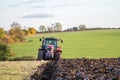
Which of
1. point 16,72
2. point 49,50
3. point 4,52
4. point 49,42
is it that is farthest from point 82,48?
point 16,72

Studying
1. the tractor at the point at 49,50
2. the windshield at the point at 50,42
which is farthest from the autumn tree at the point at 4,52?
the windshield at the point at 50,42

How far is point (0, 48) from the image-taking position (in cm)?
3359

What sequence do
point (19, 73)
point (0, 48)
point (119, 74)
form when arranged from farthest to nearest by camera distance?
point (0, 48) < point (19, 73) < point (119, 74)

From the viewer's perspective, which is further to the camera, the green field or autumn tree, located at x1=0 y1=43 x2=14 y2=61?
the green field

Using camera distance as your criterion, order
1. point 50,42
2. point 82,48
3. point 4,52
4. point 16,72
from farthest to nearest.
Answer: point 82,48
point 4,52
point 50,42
point 16,72

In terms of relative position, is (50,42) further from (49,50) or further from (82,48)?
(82,48)

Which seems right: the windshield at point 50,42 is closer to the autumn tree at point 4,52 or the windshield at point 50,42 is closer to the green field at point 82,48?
the autumn tree at point 4,52

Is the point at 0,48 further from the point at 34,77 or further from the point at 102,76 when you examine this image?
the point at 102,76

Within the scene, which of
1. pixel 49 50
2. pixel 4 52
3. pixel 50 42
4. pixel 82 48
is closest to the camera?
pixel 49 50

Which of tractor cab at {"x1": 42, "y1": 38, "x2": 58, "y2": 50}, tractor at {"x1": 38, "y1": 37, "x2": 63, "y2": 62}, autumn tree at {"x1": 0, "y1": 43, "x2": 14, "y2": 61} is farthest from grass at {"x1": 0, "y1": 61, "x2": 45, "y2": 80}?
autumn tree at {"x1": 0, "y1": 43, "x2": 14, "y2": 61}

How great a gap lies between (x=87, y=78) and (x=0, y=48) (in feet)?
76.9

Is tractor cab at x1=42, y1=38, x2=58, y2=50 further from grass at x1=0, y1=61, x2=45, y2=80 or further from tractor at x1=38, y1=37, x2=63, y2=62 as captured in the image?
grass at x1=0, y1=61, x2=45, y2=80

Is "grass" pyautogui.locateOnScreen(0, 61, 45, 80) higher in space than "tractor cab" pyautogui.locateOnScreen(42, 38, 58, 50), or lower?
lower

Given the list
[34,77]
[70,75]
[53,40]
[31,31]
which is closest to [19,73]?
[34,77]
